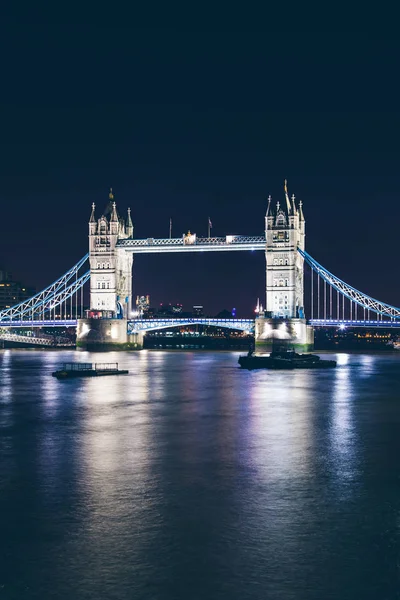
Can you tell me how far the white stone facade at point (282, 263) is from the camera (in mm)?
101562

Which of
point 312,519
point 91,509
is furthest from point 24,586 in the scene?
point 312,519

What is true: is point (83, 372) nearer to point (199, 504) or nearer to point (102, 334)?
point (199, 504)

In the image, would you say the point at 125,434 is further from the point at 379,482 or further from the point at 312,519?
the point at 312,519

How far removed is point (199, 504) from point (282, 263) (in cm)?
8742

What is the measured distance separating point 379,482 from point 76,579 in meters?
9.39

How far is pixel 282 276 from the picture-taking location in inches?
4023

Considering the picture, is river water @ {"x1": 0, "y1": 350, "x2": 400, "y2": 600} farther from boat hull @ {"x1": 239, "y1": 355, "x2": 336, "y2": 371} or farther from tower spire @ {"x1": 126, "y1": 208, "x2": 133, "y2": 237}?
tower spire @ {"x1": 126, "y1": 208, "x2": 133, "y2": 237}

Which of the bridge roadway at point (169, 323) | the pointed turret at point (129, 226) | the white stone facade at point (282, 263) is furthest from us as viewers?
the pointed turret at point (129, 226)

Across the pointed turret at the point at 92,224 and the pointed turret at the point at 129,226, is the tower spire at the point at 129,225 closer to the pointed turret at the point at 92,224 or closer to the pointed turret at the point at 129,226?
the pointed turret at the point at 129,226

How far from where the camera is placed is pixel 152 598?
10961 mm

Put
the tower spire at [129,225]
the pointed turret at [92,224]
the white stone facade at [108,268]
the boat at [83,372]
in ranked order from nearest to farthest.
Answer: the boat at [83,372] < the white stone facade at [108,268] < the pointed turret at [92,224] < the tower spire at [129,225]

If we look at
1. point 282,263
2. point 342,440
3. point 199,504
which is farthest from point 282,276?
point 199,504

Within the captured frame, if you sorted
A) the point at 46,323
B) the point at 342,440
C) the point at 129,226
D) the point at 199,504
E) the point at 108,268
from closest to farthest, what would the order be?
the point at 199,504 → the point at 342,440 → the point at 108,268 → the point at 46,323 → the point at 129,226

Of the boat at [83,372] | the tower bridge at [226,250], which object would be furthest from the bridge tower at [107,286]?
the boat at [83,372]
